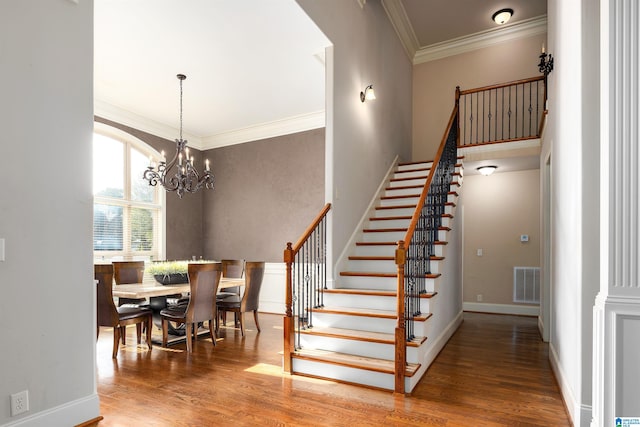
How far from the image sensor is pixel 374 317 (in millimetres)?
3639

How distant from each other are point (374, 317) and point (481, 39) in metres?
6.01

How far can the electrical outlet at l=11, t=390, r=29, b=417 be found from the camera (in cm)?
210

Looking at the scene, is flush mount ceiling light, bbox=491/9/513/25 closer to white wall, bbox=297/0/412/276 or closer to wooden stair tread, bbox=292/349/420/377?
white wall, bbox=297/0/412/276

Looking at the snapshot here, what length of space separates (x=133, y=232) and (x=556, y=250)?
21.0 feet

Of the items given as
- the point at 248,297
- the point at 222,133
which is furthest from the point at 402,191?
the point at 222,133

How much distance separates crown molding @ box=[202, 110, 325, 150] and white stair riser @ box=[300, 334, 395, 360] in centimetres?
423

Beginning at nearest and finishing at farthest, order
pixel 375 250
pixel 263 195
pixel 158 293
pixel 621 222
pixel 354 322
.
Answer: pixel 621 222 → pixel 354 322 → pixel 158 293 → pixel 375 250 → pixel 263 195

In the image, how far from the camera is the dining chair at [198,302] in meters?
4.19

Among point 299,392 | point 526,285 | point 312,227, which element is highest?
point 312,227

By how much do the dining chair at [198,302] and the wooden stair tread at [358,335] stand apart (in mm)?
1310

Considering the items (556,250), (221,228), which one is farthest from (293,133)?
(556,250)

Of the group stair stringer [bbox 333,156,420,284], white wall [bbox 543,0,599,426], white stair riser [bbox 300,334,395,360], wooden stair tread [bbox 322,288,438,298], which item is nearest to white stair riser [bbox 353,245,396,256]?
stair stringer [bbox 333,156,420,284]

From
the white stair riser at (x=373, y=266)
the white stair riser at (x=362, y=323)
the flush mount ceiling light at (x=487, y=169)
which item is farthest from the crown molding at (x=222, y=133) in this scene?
the white stair riser at (x=362, y=323)

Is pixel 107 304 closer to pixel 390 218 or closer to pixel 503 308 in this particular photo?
pixel 390 218
